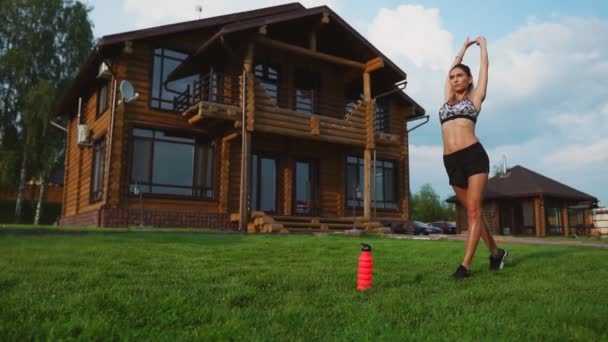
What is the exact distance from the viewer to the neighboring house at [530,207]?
93.5 ft

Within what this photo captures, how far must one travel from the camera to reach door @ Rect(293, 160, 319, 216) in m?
17.9

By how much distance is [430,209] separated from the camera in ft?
207

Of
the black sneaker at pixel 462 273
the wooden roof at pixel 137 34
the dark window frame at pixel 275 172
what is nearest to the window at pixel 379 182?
the dark window frame at pixel 275 172

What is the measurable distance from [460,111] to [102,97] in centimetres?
1504

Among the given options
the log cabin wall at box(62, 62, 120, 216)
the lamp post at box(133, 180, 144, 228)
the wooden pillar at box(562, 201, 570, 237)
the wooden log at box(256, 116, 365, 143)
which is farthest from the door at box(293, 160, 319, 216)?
the wooden pillar at box(562, 201, 570, 237)

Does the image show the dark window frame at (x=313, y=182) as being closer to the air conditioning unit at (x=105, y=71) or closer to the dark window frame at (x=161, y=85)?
the dark window frame at (x=161, y=85)

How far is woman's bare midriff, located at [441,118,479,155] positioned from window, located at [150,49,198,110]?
40.2ft

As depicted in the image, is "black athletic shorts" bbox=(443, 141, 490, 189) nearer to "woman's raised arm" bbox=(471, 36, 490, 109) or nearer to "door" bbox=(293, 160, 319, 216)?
"woman's raised arm" bbox=(471, 36, 490, 109)

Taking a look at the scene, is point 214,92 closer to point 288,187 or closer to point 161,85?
point 161,85

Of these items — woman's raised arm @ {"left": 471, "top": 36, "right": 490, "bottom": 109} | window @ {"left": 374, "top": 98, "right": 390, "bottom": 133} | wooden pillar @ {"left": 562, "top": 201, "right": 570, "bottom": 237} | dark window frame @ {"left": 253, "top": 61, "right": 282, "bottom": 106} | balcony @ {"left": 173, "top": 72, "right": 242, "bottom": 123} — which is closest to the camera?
woman's raised arm @ {"left": 471, "top": 36, "right": 490, "bottom": 109}

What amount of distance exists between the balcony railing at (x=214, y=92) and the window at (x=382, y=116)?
6573 mm

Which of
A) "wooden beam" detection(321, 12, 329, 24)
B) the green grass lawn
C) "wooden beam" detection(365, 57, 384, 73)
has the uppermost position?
"wooden beam" detection(321, 12, 329, 24)

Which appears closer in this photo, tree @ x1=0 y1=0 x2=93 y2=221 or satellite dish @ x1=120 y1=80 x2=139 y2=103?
satellite dish @ x1=120 y1=80 x2=139 y2=103

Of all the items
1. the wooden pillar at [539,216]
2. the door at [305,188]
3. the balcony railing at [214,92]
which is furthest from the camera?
the wooden pillar at [539,216]
